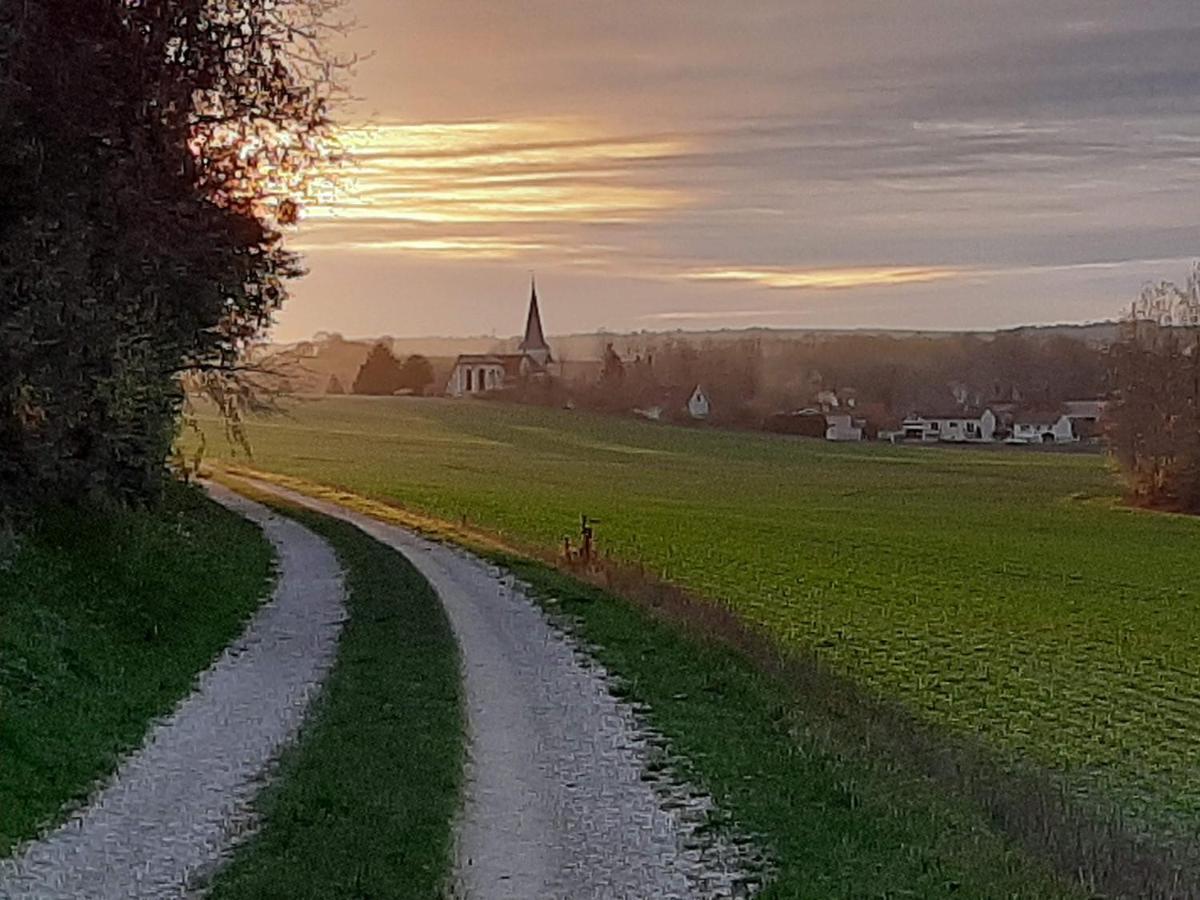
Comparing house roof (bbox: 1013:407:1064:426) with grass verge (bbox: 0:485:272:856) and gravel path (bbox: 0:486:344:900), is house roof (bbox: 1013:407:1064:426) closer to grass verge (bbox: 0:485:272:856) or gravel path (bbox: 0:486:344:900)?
grass verge (bbox: 0:485:272:856)

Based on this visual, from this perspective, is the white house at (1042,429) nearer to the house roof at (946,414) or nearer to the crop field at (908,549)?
the house roof at (946,414)

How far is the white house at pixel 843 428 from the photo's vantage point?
122625mm

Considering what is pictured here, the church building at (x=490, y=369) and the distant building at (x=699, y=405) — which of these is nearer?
the distant building at (x=699, y=405)

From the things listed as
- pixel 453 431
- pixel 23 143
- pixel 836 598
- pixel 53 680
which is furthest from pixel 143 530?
pixel 453 431

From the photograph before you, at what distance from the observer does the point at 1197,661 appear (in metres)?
29.7

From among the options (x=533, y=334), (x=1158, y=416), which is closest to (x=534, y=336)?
(x=533, y=334)

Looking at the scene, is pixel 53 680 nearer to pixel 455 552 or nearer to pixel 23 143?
pixel 23 143

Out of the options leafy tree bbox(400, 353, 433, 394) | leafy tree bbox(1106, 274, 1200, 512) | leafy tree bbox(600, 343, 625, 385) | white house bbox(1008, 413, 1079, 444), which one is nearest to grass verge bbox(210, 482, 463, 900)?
leafy tree bbox(1106, 274, 1200, 512)

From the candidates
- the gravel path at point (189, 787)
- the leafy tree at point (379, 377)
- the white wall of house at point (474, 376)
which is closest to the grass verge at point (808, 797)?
the gravel path at point (189, 787)

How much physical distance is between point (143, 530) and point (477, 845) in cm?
1424

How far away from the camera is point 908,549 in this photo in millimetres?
49500

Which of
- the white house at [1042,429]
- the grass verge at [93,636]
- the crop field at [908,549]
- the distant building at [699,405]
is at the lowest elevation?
the crop field at [908,549]

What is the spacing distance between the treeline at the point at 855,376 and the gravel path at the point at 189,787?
4302 inches

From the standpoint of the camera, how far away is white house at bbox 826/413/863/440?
122625 mm
